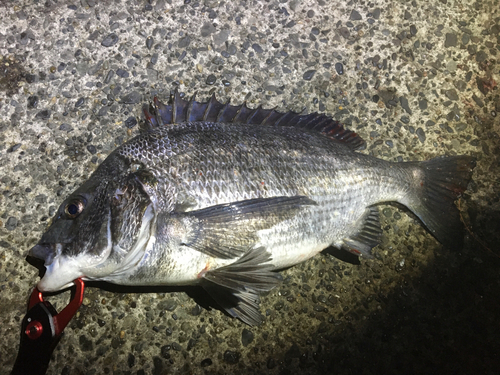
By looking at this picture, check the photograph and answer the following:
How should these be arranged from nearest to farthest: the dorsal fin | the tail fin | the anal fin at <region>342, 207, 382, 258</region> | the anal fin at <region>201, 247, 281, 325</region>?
the anal fin at <region>201, 247, 281, 325</region>, the dorsal fin, the anal fin at <region>342, 207, 382, 258</region>, the tail fin

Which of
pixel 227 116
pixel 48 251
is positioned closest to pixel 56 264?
pixel 48 251

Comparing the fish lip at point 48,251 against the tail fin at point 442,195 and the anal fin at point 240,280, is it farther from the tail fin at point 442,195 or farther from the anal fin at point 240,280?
the tail fin at point 442,195

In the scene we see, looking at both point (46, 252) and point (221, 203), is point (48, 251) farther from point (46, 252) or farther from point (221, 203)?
point (221, 203)

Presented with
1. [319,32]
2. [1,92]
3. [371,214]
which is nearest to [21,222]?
[1,92]

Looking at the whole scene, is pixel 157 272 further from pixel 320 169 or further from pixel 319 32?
pixel 319 32

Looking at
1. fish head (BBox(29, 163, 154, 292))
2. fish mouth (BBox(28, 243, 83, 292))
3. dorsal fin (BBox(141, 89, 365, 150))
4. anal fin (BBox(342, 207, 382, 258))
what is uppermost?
dorsal fin (BBox(141, 89, 365, 150))

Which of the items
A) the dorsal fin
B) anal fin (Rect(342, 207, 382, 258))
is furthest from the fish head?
anal fin (Rect(342, 207, 382, 258))

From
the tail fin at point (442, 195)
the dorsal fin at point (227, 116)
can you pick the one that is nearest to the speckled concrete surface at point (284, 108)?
the tail fin at point (442, 195)

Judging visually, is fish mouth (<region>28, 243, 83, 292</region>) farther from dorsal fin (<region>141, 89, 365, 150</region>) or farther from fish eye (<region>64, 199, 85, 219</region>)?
dorsal fin (<region>141, 89, 365, 150</region>)
